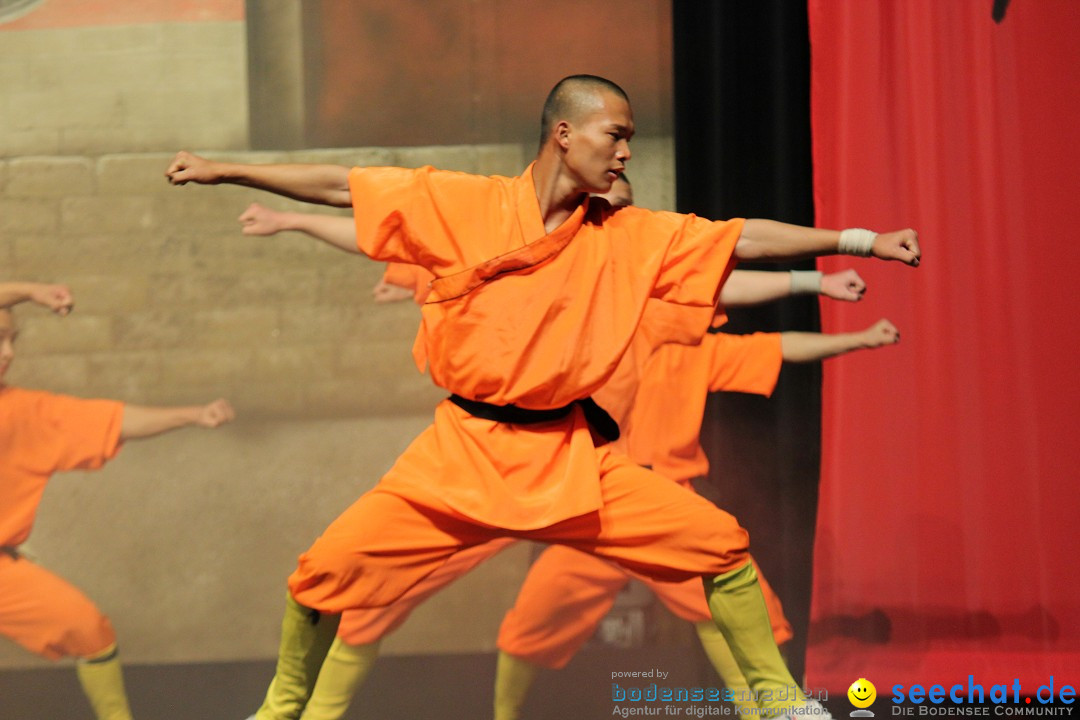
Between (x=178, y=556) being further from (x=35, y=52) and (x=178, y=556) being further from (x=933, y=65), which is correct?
(x=933, y=65)

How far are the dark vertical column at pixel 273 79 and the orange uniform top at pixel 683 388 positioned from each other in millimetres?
1129

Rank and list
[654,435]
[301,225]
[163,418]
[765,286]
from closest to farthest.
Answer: [301,225]
[765,286]
[654,435]
[163,418]

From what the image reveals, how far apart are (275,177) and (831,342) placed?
59.9 inches

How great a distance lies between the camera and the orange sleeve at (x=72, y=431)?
304cm

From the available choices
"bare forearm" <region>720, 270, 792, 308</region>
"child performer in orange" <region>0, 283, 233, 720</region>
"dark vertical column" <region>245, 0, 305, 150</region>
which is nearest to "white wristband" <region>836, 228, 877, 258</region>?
"bare forearm" <region>720, 270, 792, 308</region>

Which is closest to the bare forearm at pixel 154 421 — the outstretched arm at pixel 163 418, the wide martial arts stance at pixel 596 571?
the outstretched arm at pixel 163 418

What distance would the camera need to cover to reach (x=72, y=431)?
3041mm

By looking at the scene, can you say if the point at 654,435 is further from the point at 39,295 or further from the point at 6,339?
the point at 6,339

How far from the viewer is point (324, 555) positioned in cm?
201

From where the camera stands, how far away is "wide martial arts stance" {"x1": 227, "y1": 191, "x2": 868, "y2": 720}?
2750mm

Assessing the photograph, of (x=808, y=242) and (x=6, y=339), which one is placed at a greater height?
(x=808, y=242)

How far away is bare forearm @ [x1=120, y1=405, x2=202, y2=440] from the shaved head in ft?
4.62

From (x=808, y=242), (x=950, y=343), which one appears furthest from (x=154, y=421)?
(x=950, y=343)

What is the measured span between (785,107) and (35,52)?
199 cm
